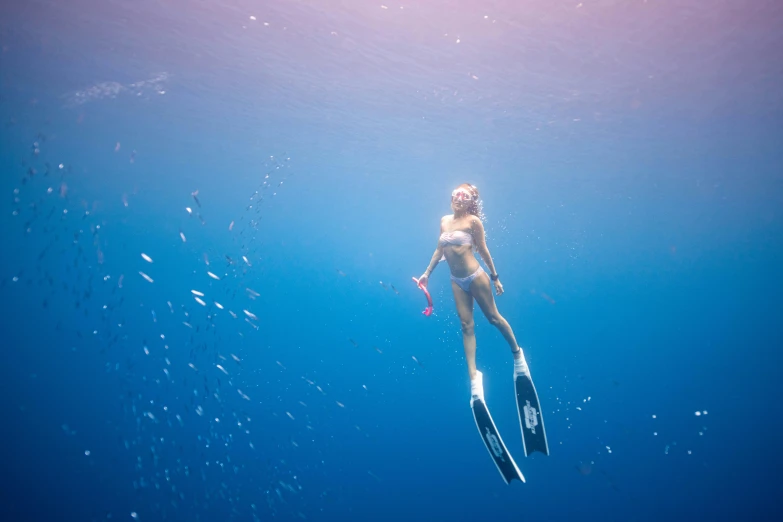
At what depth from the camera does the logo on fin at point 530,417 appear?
19.3 feet

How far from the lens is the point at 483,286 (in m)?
5.39

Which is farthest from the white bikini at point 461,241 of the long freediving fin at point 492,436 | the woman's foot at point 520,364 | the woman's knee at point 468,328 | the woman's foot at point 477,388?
the long freediving fin at point 492,436

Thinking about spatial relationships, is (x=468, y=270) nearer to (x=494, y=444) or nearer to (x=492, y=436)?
(x=492, y=436)

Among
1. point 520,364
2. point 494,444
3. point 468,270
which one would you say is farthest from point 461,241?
point 494,444

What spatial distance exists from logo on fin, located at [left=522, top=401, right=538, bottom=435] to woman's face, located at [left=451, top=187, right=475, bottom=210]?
344 cm

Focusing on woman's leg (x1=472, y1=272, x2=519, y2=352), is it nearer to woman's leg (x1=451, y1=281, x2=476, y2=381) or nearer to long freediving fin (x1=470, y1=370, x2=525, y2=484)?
woman's leg (x1=451, y1=281, x2=476, y2=381)

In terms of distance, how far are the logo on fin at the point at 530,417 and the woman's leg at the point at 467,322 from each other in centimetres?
128

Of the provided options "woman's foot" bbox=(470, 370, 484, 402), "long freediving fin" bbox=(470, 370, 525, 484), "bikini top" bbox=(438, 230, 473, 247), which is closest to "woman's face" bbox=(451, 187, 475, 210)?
"bikini top" bbox=(438, 230, 473, 247)

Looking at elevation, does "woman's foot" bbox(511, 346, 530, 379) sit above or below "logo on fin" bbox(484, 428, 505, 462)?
above

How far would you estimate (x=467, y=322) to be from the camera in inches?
217

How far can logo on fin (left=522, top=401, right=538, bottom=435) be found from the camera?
19.3 feet

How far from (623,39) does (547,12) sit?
9.23ft

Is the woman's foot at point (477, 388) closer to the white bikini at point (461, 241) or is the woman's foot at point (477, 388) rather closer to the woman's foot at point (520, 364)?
the woman's foot at point (520, 364)

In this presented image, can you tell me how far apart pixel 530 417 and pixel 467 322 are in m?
2.04
